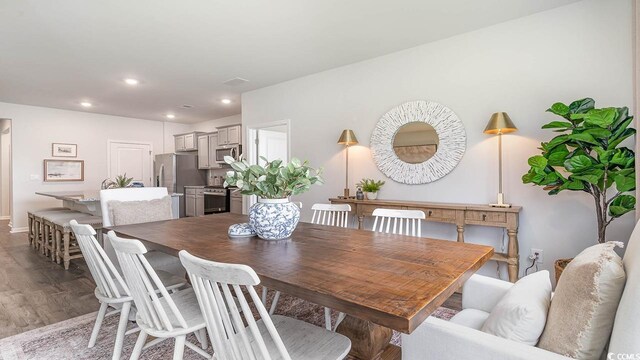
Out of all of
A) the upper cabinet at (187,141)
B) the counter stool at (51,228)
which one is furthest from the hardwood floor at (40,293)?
the upper cabinet at (187,141)

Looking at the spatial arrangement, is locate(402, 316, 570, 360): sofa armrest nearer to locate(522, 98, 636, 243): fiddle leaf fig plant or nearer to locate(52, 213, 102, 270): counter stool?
locate(522, 98, 636, 243): fiddle leaf fig plant

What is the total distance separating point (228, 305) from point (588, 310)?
112cm

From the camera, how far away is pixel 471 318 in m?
1.51

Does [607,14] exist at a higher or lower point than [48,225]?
higher

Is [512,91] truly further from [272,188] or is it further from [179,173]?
[179,173]

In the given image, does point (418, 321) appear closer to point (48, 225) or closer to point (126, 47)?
point (126, 47)

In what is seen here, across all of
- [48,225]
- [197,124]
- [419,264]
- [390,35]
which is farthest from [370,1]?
[197,124]

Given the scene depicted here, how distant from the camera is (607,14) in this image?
2555mm

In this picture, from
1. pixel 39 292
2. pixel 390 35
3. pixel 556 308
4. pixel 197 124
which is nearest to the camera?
pixel 556 308

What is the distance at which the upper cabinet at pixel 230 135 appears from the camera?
626 cm

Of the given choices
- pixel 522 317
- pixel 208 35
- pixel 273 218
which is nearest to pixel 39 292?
pixel 273 218

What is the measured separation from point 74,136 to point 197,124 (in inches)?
105

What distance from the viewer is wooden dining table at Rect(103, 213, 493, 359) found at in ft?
3.16

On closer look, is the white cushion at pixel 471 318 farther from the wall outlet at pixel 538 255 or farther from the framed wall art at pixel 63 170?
the framed wall art at pixel 63 170
